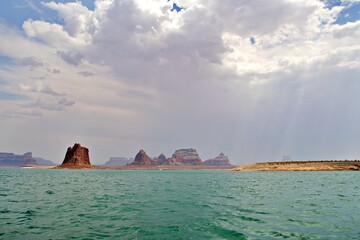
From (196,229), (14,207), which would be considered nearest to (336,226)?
(196,229)

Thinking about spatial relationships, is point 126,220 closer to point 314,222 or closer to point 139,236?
point 139,236

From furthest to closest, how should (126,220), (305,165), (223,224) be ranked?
(305,165), (126,220), (223,224)

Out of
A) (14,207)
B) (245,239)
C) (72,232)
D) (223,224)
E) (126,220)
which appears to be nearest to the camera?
(245,239)

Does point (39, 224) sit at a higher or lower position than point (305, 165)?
lower

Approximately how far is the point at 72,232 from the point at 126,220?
4.97 m

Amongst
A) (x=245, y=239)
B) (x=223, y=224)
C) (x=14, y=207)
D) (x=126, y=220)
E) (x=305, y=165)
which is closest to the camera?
(x=245, y=239)

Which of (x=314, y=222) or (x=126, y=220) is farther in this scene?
(x=126, y=220)

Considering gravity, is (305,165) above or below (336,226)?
above

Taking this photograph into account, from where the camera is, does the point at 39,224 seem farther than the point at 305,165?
No

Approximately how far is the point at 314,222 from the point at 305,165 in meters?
185

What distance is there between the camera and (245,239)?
56.9 ft

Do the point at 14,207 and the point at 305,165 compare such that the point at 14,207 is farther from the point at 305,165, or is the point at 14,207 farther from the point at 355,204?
the point at 305,165

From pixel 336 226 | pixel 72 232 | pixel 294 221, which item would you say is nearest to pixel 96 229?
pixel 72 232

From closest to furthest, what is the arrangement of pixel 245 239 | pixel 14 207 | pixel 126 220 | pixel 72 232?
pixel 245 239, pixel 72 232, pixel 126 220, pixel 14 207
